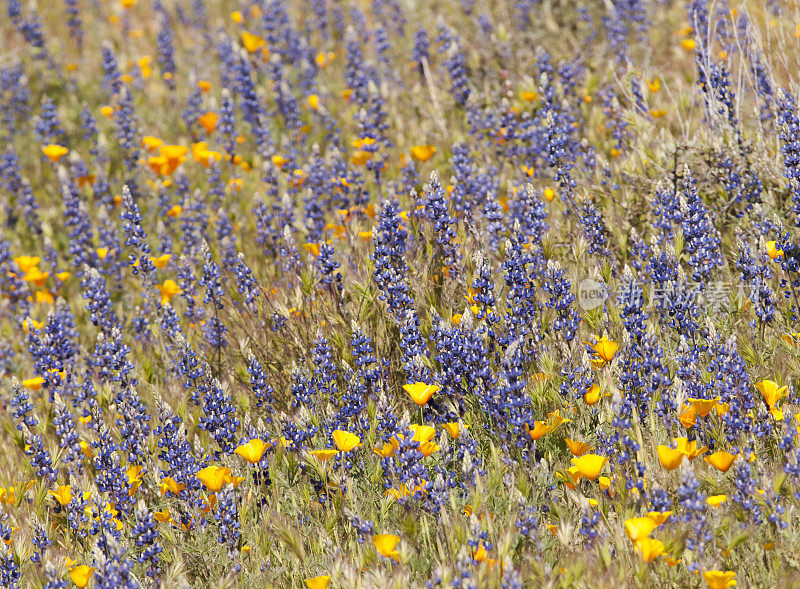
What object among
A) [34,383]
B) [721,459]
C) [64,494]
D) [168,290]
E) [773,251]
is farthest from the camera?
[168,290]

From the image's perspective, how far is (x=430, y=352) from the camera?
Answer: 374cm

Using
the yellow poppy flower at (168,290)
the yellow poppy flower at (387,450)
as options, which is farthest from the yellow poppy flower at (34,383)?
the yellow poppy flower at (387,450)

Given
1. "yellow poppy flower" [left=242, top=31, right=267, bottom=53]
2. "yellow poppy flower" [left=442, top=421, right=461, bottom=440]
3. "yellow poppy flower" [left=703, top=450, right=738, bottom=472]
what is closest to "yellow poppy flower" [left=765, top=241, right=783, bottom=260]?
"yellow poppy flower" [left=703, top=450, right=738, bottom=472]

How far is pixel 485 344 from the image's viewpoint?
349 cm

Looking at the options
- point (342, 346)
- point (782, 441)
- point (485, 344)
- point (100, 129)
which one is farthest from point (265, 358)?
point (100, 129)

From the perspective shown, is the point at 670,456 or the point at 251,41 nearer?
the point at 670,456

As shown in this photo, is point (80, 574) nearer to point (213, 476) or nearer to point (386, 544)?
point (213, 476)

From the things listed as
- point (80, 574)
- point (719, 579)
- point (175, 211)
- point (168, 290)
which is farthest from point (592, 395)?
point (175, 211)

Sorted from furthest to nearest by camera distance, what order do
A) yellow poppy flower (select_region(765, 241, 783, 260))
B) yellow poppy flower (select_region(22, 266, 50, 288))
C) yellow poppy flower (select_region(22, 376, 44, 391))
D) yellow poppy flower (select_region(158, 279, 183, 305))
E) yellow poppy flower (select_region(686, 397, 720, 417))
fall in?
1. yellow poppy flower (select_region(22, 266, 50, 288))
2. yellow poppy flower (select_region(158, 279, 183, 305))
3. yellow poppy flower (select_region(22, 376, 44, 391))
4. yellow poppy flower (select_region(765, 241, 783, 260))
5. yellow poppy flower (select_region(686, 397, 720, 417))

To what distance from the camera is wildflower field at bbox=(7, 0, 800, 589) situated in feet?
9.09

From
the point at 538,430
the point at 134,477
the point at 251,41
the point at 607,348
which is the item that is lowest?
the point at 134,477

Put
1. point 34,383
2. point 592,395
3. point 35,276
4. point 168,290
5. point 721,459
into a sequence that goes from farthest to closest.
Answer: point 35,276 → point 168,290 → point 34,383 → point 592,395 → point 721,459

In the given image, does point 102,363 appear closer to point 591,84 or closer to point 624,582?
point 624,582

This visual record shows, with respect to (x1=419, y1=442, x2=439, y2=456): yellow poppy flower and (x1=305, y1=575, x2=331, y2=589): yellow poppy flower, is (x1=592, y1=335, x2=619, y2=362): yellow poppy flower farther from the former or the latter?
(x1=305, y1=575, x2=331, y2=589): yellow poppy flower
